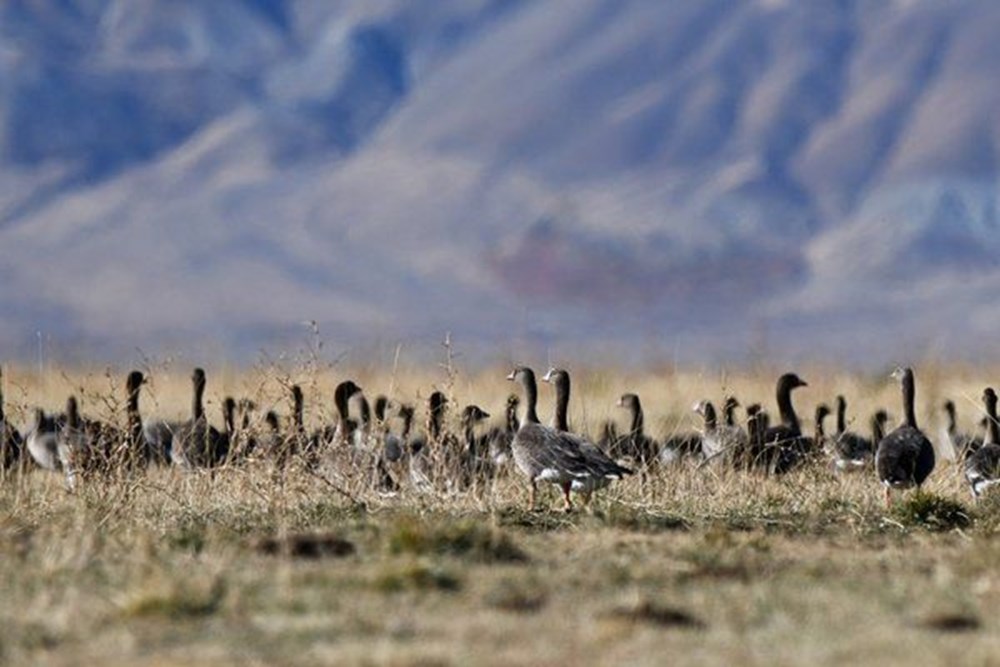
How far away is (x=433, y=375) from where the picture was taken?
30.2 meters

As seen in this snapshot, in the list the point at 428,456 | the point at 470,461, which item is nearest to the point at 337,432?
the point at 470,461

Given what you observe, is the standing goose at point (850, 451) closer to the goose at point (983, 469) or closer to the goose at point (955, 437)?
the goose at point (955, 437)

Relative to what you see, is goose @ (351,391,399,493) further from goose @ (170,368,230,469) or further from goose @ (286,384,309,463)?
goose @ (170,368,230,469)

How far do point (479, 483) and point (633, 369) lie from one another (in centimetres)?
1890

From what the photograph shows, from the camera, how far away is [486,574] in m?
10.8

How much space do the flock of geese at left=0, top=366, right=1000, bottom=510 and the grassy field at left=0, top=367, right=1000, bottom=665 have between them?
0.28m

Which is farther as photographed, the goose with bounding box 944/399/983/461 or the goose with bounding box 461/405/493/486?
the goose with bounding box 944/399/983/461

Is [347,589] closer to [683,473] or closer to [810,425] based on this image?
[683,473]

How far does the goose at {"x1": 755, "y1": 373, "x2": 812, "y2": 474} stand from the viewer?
20297 mm

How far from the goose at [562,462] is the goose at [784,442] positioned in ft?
7.36

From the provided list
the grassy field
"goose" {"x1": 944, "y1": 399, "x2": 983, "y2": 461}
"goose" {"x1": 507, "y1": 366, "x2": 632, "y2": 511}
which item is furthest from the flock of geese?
"goose" {"x1": 944, "y1": 399, "x2": 983, "y2": 461}

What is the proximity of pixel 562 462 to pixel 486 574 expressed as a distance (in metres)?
6.03

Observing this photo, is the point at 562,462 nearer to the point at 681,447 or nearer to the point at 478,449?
the point at 478,449

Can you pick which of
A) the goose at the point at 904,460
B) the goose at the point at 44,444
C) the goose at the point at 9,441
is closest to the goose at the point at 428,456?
the goose at the point at 904,460
